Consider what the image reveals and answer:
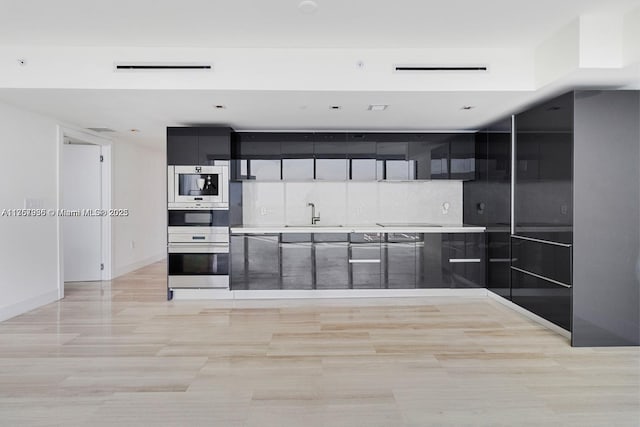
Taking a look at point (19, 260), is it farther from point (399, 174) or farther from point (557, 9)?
point (557, 9)

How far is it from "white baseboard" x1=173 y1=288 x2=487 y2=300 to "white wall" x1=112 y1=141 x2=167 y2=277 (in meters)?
2.34

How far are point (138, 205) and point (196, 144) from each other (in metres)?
3.15

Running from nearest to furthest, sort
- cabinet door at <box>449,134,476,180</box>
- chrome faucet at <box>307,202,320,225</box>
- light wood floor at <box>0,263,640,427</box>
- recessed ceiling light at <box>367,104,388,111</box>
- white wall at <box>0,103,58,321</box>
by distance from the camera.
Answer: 1. light wood floor at <box>0,263,640,427</box>
2. recessed ceiling light at <box>367,104,388,111</box>
3. white wall at <box>0,103,58,321</box>
4. cabinet door at <box>449,134,476,180</box>
5. chrome faucet at <box>307,202,320,225</box>

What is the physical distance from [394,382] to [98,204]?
18.5 ft

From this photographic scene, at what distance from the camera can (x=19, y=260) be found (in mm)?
4355

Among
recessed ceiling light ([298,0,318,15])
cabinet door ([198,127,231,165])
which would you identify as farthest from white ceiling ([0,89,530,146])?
recessed ceiling light ([298,0,318,15])

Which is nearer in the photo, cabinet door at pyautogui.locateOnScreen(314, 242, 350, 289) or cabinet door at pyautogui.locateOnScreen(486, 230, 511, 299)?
cabinet door at pyautogui.locateOnScreen(486, 230, 511, 299)

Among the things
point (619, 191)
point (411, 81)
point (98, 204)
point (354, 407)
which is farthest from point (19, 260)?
point (619, 191)

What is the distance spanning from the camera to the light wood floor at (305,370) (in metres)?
2.29

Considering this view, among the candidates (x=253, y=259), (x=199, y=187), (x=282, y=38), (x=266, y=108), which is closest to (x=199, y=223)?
(x=199, y=187)

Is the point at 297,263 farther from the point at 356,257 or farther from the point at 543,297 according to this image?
the point at 543,297

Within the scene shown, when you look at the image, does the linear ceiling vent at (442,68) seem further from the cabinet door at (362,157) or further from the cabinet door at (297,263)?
the cabinet door at (297,263)

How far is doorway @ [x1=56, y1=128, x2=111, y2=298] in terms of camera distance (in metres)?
6.16

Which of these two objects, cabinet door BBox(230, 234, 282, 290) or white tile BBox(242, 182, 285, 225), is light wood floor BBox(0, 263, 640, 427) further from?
white tile BBox(242, 182, 285, 225)
